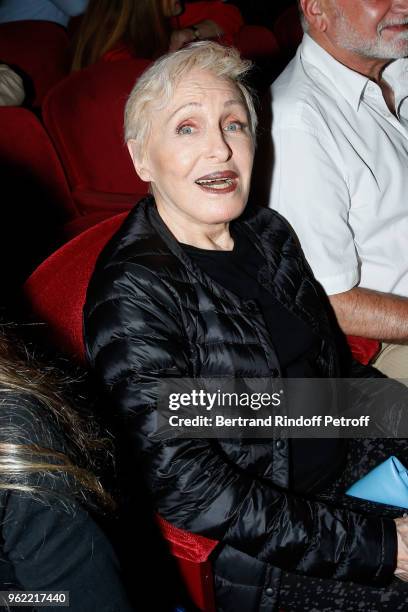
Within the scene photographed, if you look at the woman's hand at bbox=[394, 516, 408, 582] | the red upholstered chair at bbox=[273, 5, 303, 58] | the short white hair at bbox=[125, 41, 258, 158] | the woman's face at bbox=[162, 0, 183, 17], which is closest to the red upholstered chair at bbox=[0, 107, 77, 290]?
the short white hair at bbox=[125, 41, 258, 158]

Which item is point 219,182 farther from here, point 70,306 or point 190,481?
point 190,481

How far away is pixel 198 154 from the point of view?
3.74ft

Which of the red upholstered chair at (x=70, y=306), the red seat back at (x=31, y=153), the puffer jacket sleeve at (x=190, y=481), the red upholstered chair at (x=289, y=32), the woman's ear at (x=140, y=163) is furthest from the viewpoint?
the red upholstered chair at (x=289, y=32)

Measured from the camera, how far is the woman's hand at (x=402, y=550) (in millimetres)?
1030

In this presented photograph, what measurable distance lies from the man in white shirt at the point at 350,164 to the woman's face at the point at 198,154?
9.6 inches

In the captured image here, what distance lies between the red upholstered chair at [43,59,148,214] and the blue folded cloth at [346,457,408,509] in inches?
48.0

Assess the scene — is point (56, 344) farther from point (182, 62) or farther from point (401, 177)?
point (401, 177)

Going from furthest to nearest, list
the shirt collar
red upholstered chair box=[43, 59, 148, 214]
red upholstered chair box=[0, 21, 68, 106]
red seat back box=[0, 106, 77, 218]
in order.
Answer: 1. red upholstered chair box=[0, 21, 68, 106]
2. red upholstered chair box=[43, 59, 148, 214]
3. red seat back box=[0, 106, 77, 218]
4. the shirt collar

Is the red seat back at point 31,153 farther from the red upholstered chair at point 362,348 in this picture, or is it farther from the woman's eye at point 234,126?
the red upholstered chair at point 362,348

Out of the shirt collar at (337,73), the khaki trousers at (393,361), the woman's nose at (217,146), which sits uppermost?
the shirt collar at (337,73)

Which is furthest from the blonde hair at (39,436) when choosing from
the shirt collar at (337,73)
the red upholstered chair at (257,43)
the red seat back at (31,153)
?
the red upholstered chair at (257,43)

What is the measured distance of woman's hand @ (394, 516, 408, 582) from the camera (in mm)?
1030

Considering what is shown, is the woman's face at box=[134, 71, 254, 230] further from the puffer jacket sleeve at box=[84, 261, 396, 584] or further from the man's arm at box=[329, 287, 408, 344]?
the man's arm at box=[329, 287, 408, 344]

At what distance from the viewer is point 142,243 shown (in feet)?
3.61
